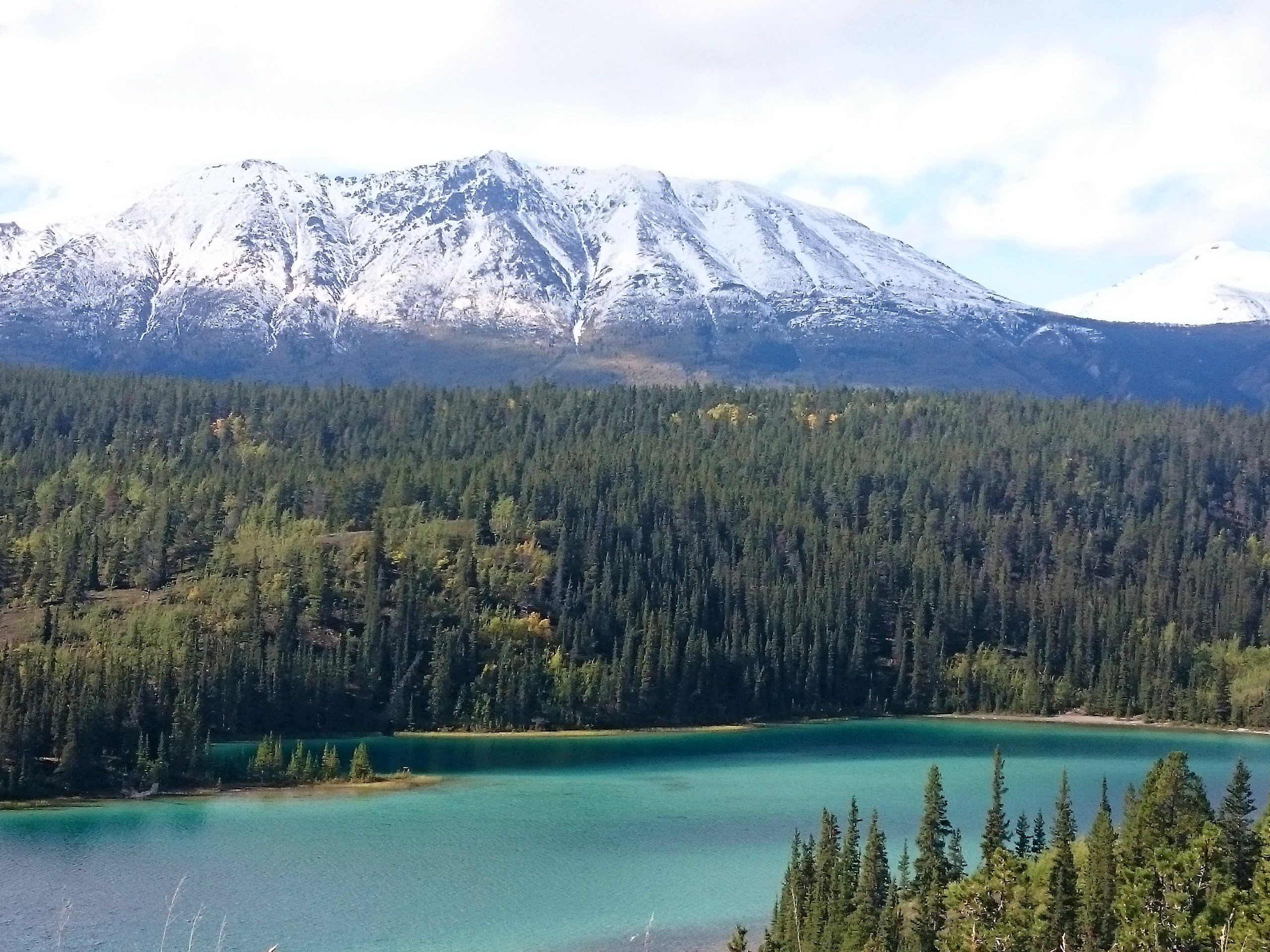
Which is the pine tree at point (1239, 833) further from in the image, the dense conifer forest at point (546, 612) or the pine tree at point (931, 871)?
the dense conifer forest at point (546, 612)

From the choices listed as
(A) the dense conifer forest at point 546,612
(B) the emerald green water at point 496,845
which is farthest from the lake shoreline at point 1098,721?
(B) the emerald green water at point 496,845

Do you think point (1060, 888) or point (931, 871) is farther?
point (931, 871)

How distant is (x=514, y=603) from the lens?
168500mm

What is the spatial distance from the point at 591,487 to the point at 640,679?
39.2 m

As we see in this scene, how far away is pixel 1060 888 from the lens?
213 ft

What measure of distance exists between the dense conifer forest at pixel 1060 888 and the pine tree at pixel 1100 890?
69 mm

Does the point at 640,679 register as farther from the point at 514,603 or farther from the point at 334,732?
the point at 334,732

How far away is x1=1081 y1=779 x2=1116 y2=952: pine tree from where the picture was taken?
64000 millimetres

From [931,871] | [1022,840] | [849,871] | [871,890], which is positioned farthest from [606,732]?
[871,890]

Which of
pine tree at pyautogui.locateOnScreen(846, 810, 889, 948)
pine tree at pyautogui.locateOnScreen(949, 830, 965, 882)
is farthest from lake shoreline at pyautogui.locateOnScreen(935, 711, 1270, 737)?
pine tree at pyautogui.locateOnScreen(846, 810, 889, 948)

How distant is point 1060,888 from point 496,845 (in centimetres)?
3798

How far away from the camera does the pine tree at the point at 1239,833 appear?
66.1 meters

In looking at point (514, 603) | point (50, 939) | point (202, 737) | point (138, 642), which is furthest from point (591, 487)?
point (50, 939)

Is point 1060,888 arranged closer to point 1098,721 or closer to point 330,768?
point 330,768
